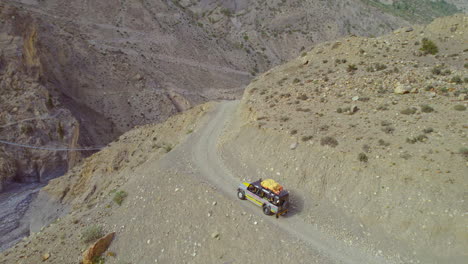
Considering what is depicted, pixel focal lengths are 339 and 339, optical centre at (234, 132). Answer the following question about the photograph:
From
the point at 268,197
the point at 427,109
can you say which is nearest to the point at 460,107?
the point at 427,109

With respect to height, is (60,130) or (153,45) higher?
(153,45)

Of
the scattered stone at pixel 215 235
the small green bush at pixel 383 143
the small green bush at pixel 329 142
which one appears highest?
the small green bush at pixel 383 143

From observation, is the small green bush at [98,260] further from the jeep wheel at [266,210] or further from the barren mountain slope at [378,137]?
the barren mountain slope at [378,137]

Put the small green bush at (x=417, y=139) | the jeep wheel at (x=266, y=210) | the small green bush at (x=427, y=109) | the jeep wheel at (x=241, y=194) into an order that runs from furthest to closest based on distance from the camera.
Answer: the small green bush at (x=427, y=109)
the jeep wheel at (x=241, y=194)
the small green bush at (x=417, y=139)
the jeep wheel at (x=266, y=210)

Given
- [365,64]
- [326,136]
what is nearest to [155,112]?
[365,64]

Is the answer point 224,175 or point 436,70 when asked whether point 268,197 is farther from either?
point 436,70

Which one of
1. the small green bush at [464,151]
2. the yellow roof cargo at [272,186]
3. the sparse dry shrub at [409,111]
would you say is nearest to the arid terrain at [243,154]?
the small green bush at [464,151]

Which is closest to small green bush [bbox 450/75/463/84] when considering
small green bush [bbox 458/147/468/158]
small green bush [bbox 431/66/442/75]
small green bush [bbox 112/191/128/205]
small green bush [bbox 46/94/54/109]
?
small green bush [bbox 431/66/442/75]
